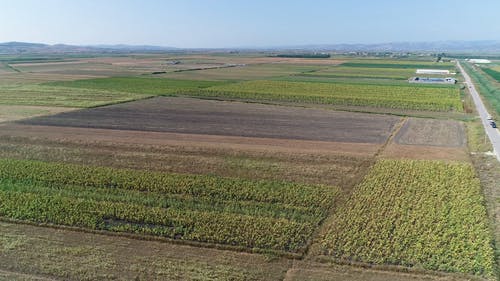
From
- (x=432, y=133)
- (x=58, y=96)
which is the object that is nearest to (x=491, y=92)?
(x=432, y=133)

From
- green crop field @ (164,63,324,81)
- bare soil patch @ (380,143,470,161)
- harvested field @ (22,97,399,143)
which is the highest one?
green crop field @ (164,63,324,81)

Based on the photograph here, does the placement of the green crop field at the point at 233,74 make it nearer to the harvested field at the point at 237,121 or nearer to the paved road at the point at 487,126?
the harvested field at the point at 237,121

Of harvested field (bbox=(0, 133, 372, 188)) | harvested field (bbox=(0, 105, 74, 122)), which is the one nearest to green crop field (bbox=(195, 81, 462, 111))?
harvested field (bbox=(0, 105, 74, 122))

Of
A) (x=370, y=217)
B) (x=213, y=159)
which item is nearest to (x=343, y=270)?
(x=370, y=217)

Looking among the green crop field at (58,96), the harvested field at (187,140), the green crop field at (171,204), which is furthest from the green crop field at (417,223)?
the green crop field at (58,96)

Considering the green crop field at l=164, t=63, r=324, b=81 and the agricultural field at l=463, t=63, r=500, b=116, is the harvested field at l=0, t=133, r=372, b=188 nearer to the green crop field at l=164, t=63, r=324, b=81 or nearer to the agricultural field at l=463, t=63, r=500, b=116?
the agricultural field at l=463, t=63, r=500, b=116

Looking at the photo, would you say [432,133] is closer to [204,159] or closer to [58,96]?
[204,159]
